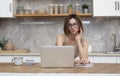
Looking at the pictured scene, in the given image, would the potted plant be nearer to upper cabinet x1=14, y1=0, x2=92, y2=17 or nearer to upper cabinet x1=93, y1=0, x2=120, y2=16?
upper cabinet x1=14, y1=0, x2=92, y2=17

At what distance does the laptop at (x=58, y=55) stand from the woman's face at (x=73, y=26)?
0.76 meters

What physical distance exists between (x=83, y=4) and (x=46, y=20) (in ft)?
2.43

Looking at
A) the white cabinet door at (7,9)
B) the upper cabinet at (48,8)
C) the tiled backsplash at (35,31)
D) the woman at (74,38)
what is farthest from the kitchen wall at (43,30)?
the woman at (74,38)

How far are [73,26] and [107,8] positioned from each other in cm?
140

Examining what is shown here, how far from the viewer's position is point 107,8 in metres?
4.37

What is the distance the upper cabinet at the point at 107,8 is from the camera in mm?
4363

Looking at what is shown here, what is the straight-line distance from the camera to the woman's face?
10.4 ft

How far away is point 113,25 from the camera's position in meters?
4.76

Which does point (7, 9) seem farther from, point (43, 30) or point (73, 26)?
point (73, 26)

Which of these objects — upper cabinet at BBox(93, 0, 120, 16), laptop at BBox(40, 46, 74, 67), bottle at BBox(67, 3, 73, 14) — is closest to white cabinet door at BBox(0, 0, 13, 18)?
bottle at BBox(67, 3, 73, 14)

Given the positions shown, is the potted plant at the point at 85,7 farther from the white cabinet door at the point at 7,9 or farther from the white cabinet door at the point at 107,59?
the white cabinet door at the point at 7,9

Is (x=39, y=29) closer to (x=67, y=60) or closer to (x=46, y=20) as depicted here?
(x=46, y=20)

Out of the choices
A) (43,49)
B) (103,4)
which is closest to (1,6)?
(103,4)

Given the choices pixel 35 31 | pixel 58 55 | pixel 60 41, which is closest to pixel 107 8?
pixel 35 31
